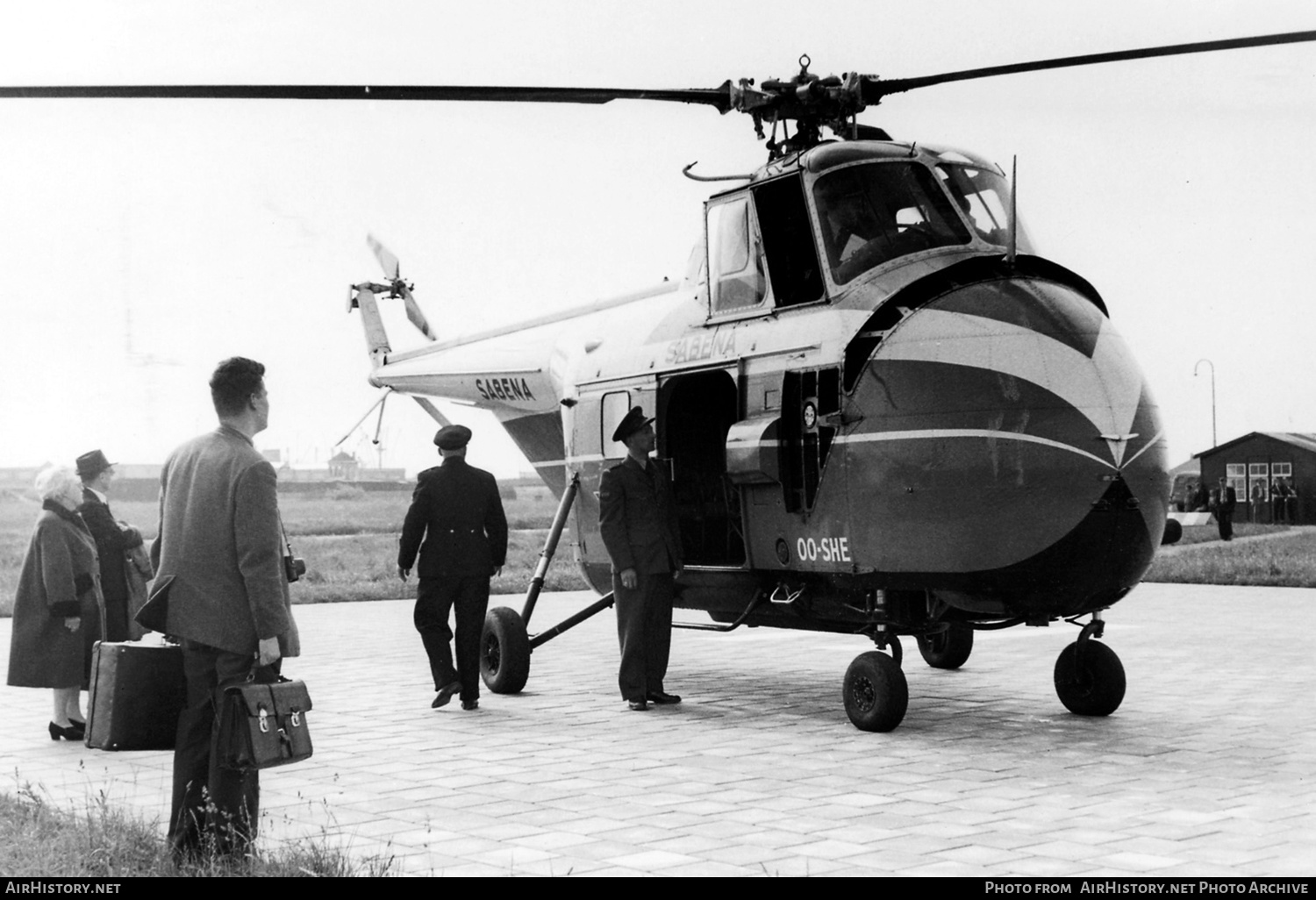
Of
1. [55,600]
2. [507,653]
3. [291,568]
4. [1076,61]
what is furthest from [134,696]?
[1076,61]

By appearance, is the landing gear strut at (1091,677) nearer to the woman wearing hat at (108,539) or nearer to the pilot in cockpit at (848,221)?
the pilot in cockpit at (848,221)

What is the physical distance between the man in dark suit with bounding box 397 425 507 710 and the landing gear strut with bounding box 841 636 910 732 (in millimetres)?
2638

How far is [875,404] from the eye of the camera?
327 inches

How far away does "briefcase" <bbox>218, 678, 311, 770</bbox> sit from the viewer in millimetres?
5062

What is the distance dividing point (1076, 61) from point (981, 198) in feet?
4.08

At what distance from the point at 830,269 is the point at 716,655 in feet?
17.8

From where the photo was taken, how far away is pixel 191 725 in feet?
17.5

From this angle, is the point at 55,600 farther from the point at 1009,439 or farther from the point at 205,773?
the point at 1009,439

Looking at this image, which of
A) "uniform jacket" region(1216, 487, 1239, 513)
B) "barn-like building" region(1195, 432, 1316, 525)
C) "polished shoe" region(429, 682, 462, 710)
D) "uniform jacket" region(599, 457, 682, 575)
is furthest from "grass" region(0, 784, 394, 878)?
"barn-like building" region(1195, 432, 1316, 525)

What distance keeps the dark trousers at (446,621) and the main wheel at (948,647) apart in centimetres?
375

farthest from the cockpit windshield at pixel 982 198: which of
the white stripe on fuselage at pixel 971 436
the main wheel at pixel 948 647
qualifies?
the main wheel at pixel 948 647

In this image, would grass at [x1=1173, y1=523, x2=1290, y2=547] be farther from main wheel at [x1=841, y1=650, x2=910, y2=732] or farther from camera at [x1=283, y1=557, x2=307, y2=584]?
camera at [x1=283, y1=557, x2=307, y2=584]

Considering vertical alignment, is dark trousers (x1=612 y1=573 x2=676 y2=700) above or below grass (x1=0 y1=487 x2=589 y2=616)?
above

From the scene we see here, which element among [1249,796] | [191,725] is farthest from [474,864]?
[1249,796]
